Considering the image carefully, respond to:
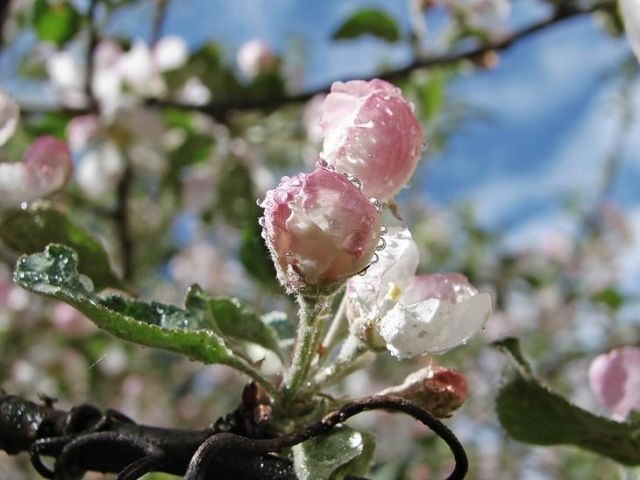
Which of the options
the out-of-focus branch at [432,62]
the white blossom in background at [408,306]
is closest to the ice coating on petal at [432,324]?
the white blossom in background at [408,306]

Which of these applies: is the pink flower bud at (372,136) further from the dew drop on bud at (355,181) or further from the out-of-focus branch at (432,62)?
the out-of-focus branch at (432,62)

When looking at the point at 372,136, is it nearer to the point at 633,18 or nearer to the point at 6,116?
the point at 633,18

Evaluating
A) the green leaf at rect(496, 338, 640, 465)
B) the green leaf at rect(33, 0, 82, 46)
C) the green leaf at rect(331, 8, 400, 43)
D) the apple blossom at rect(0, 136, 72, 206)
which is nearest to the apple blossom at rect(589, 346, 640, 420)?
the green leaf at rect(496, 338, 640, 465)

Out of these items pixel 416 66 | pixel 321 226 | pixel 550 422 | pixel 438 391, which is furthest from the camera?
pixel 416 66

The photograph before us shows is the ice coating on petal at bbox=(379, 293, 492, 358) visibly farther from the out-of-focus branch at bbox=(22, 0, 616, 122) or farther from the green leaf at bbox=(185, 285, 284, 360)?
the out-of-focus branch at bbox=(22, 0, 616, 122)

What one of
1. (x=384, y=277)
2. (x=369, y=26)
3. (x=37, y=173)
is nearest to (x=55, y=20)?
(x=369, y=26)
